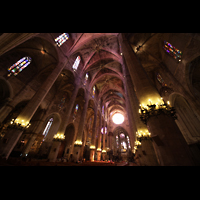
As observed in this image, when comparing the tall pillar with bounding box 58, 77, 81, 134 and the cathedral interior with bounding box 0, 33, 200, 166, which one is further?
the tall pillar with bounding box 58, 77, 81, 134

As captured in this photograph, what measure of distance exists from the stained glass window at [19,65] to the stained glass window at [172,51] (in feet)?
62.5

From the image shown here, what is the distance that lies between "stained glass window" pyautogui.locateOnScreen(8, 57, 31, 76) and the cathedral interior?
11 cm

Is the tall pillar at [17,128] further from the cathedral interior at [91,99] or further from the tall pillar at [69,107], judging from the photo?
the tall pillar at [69,107]

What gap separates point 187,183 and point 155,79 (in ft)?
51.0

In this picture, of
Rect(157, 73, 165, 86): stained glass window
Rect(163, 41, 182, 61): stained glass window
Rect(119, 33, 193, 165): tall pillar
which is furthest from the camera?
Rect(157, 73, 165, 86): stained glass window

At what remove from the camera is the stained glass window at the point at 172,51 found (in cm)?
893

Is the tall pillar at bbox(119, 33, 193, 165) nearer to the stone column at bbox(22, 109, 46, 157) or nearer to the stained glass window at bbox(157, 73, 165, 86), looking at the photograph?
the stained glass window at bbox(157, 73, 165, 86)

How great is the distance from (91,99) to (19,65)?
519 inches

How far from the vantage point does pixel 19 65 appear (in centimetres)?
1145

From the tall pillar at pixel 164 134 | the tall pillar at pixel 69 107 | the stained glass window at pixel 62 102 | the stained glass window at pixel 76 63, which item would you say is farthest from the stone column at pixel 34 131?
the tall pillar at pixel 164 134

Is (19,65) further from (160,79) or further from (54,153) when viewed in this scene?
(160,79)

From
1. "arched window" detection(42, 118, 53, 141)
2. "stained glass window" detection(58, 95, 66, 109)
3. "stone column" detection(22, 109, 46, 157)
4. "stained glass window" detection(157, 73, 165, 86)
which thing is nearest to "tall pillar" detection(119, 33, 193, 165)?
"stained glass window" detection(157, 73, 165, 86)

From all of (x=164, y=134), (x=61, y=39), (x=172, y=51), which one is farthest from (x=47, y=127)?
(x=172, y=51)

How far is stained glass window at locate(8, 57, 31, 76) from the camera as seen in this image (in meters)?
10.7
